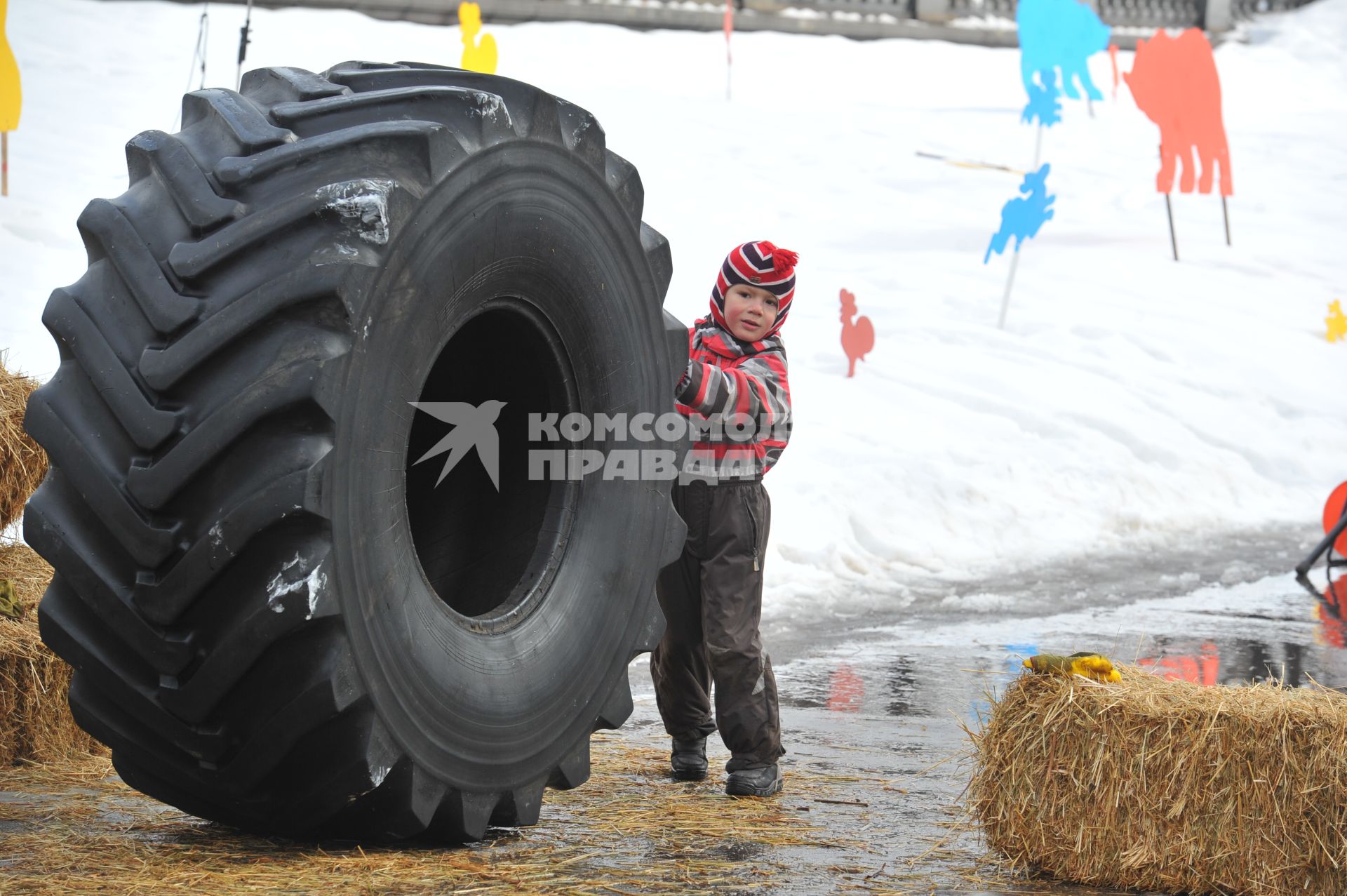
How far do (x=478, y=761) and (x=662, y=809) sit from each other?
34.7 inches

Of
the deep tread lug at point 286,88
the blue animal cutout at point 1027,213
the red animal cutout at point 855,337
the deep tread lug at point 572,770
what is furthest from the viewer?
the blue animal cutout at point 1027,213

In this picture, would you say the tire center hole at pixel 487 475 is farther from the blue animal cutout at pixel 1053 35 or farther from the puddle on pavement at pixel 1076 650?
the blue animal cutout at pixel 1053 35

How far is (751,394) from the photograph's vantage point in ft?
13.8

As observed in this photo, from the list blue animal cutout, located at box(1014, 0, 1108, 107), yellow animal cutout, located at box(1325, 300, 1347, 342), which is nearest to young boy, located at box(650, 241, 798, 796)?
blue animal cutout, located at box(1014, 0, 1108, 107)

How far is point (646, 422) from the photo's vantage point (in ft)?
12.2

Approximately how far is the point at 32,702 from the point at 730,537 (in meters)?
2.08

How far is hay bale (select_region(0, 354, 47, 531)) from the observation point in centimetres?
476

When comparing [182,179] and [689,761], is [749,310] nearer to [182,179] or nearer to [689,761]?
[689,761]

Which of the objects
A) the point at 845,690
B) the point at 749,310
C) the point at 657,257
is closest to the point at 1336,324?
the point at 845,690

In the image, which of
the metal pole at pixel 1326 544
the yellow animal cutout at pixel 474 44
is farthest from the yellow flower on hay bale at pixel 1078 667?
the yellow animal cutout at pixel 474 44

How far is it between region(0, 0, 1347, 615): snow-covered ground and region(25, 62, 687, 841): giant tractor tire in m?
4.33

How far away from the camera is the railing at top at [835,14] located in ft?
64.2

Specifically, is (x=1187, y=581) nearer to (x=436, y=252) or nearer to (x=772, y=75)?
(x=436, y=252)

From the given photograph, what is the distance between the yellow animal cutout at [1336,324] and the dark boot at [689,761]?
484 inches
